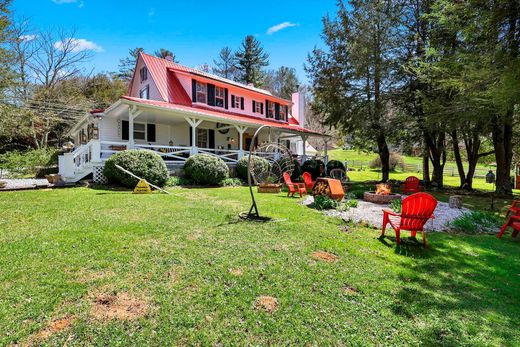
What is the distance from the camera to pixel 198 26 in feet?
81.6

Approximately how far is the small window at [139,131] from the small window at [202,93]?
408 cm

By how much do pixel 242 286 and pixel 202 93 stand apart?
17535 millimetres

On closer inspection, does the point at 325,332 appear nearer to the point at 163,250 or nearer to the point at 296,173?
the point at 163,250

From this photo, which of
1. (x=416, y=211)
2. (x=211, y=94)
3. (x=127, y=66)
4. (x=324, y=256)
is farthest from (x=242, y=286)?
(x=127, y=66)

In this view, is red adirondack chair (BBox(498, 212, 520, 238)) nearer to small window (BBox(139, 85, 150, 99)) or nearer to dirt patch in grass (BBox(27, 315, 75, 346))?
dirt patch in grass (BBox(27, 315, 75, 346))

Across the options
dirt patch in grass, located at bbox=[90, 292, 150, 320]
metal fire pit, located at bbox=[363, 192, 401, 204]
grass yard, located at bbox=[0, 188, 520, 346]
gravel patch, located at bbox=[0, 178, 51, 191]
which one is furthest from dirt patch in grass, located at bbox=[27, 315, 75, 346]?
gravel patch, located at bbox=[0, 178, 51, 191]

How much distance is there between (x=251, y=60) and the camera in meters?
41.2

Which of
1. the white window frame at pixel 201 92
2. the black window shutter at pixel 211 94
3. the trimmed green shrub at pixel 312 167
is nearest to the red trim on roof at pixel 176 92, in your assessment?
the white window frame at pixel 201 92

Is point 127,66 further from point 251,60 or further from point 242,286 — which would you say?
point 242,286

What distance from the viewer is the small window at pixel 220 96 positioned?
1972 cm

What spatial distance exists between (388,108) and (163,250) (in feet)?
59.1

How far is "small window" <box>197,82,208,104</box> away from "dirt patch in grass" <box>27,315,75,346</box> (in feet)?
57.4

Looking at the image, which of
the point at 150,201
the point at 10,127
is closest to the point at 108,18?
the point at 10,127

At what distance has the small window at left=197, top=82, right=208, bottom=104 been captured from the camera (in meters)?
18.8
